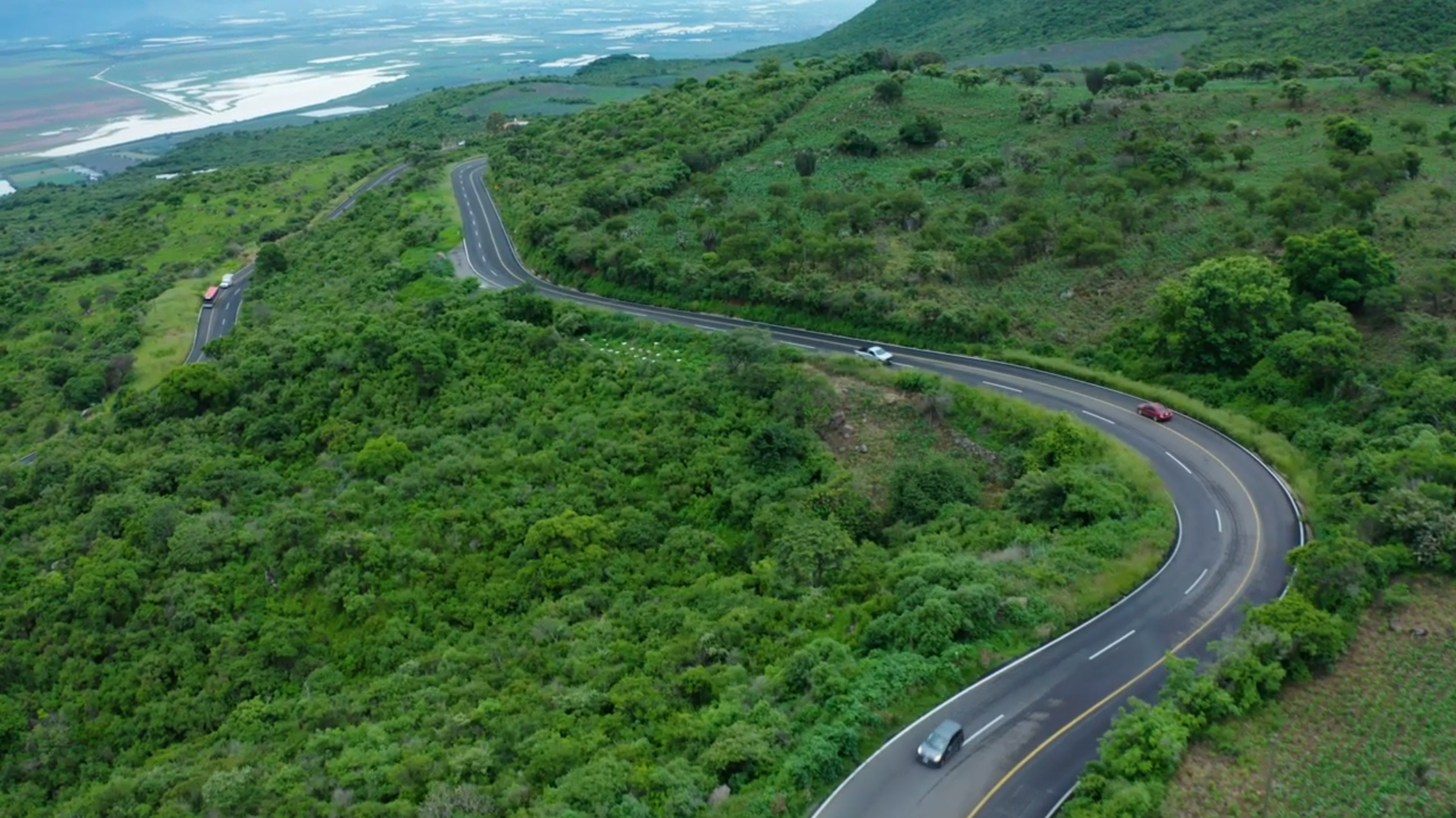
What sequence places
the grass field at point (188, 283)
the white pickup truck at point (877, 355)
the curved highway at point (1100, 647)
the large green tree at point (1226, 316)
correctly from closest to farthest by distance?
1. the curved highway at point (1100, 647)
2. the large green tree at point (1226, 316)
3. the white pickup truck at point (877, 355)
4. the grass field at point (188, 283)

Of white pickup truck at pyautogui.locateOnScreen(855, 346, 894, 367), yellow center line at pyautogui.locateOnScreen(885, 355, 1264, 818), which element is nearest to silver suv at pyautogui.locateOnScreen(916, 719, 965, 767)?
yellow center line at pyautogui.locateOnScreen(885, 355, 1264, 818)

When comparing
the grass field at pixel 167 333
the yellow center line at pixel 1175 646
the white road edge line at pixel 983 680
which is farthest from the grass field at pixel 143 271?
the white road edge line at pixel 983 680

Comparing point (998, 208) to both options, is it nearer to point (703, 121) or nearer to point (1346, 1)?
point (703, 121)

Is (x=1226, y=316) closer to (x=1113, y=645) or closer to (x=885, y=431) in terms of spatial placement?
(x=885, y=431)

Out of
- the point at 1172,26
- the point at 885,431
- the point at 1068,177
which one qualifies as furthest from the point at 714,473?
the point at 1172,26

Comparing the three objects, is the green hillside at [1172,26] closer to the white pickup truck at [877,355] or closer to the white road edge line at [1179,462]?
the white pickup truck at [877,355]

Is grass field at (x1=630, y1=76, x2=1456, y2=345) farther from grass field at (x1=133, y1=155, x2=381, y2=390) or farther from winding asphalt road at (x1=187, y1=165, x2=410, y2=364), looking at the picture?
grass field at (x1=133, y1=155, x2=381, y2=390)
